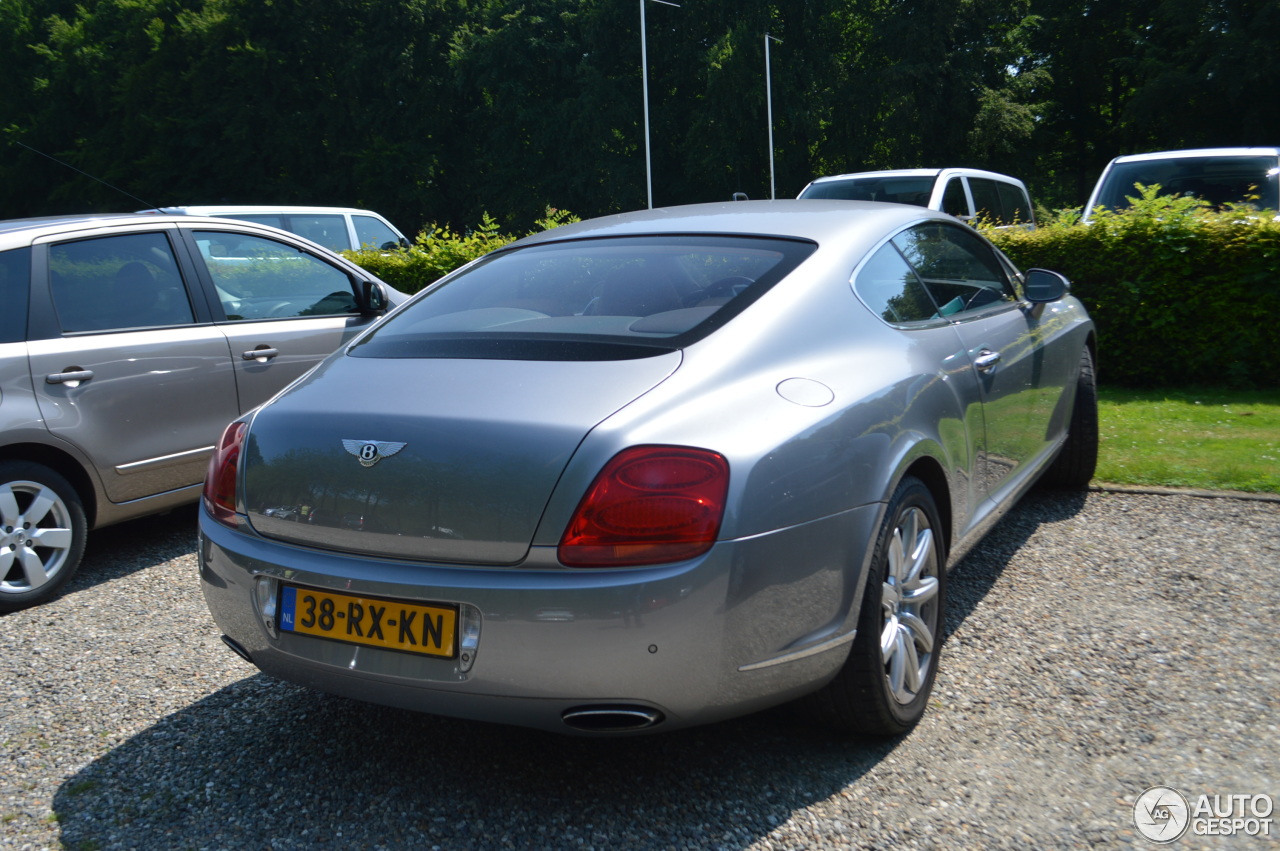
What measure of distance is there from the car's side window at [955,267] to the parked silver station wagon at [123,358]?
341 centimetres

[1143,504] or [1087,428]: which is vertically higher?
[1087,428]

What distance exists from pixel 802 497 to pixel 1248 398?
6.74 meters

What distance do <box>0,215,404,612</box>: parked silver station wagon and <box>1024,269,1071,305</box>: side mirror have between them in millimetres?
3632

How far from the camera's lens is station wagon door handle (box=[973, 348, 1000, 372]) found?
371 centimetres

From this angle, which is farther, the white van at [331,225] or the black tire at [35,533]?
the white van at [331,225]

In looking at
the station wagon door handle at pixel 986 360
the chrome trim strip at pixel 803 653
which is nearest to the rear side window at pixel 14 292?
the chrome trim strip at pixel 803 653

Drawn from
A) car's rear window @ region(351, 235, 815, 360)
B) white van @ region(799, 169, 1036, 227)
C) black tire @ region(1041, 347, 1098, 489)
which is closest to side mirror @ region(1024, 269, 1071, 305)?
black tire @ region(1041, 347, 1098, 489)

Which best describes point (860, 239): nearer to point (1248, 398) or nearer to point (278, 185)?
point (1248, 398)

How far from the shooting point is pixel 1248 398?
25.9ft

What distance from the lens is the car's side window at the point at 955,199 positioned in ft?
37.5

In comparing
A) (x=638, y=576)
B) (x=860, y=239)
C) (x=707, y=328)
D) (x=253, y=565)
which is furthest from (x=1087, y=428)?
(x=253, y=565)

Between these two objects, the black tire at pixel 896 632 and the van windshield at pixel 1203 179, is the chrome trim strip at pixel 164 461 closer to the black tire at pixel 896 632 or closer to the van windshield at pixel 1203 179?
the black tire at pixel 896 632

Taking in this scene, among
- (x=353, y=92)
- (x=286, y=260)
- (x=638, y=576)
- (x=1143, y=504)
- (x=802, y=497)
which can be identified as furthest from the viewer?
(x=353, y=92)

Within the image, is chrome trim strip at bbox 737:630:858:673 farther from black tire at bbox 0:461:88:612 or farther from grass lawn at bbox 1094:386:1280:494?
grass lawn at bbox 1094:386:1280:494
